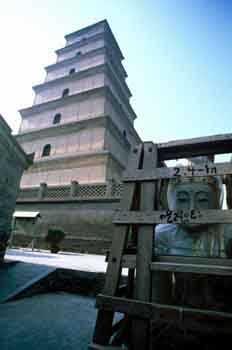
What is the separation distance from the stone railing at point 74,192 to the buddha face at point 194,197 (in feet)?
29.0

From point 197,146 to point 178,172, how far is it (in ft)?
1.63

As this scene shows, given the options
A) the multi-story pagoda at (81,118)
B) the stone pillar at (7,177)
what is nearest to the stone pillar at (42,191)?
the multi-story pagoda at (81,118)

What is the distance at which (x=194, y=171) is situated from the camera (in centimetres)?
177

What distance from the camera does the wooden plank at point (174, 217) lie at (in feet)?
5.03

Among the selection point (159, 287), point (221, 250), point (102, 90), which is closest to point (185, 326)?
point (159, 287)

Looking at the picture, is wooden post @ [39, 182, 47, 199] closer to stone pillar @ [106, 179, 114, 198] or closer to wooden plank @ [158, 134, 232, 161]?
stone pillar @ [106, 179, 114, 198]

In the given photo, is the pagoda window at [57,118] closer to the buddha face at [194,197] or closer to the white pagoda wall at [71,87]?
the white pagoda wall at [71,87]

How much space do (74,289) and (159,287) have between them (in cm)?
282

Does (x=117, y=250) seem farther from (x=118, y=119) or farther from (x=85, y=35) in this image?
(x=85, y=35)

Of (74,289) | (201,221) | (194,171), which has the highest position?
(194,171)

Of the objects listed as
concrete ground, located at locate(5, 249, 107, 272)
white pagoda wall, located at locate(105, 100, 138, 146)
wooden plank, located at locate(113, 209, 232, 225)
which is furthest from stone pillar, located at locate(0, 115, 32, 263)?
white pagoda wall, located at locate(105, 100, 138, 146)

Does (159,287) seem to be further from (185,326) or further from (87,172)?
(87,172)

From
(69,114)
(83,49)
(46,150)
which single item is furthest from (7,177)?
(83,49)

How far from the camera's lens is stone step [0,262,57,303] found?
329 cm
